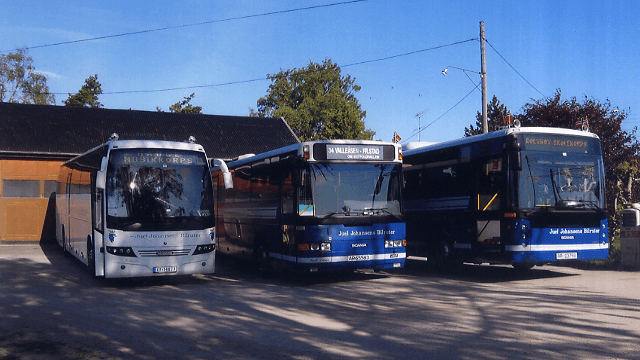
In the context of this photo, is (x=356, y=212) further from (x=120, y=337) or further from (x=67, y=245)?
(x=67, y=245)

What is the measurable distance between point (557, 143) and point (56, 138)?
22433mm

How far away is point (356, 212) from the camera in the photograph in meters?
12.7

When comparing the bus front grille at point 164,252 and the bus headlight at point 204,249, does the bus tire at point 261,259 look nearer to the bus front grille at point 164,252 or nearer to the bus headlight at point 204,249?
the bus headlight at point 204,249

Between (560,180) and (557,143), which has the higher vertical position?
(557,143)

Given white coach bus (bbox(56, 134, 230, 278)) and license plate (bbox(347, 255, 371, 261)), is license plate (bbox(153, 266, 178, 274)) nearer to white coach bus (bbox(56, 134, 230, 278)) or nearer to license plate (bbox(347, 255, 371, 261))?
white coach bus (bbox(56, 134, 230, 278))

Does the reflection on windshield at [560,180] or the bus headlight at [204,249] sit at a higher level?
the reflection on windshield at [560,180]

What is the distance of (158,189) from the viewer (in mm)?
12727

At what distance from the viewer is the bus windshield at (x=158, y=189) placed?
12.4m

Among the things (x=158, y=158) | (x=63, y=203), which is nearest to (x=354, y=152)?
(x=158, y=158)

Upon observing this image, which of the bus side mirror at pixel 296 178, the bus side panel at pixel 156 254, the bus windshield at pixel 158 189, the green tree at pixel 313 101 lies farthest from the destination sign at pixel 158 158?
the green tree at pixel 313 101

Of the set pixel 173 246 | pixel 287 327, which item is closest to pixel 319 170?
pixel 173 246

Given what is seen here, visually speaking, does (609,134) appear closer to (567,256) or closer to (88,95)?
(567,256)

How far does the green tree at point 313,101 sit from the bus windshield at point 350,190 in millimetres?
40869

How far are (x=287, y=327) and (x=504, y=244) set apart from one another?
6.14 metres
